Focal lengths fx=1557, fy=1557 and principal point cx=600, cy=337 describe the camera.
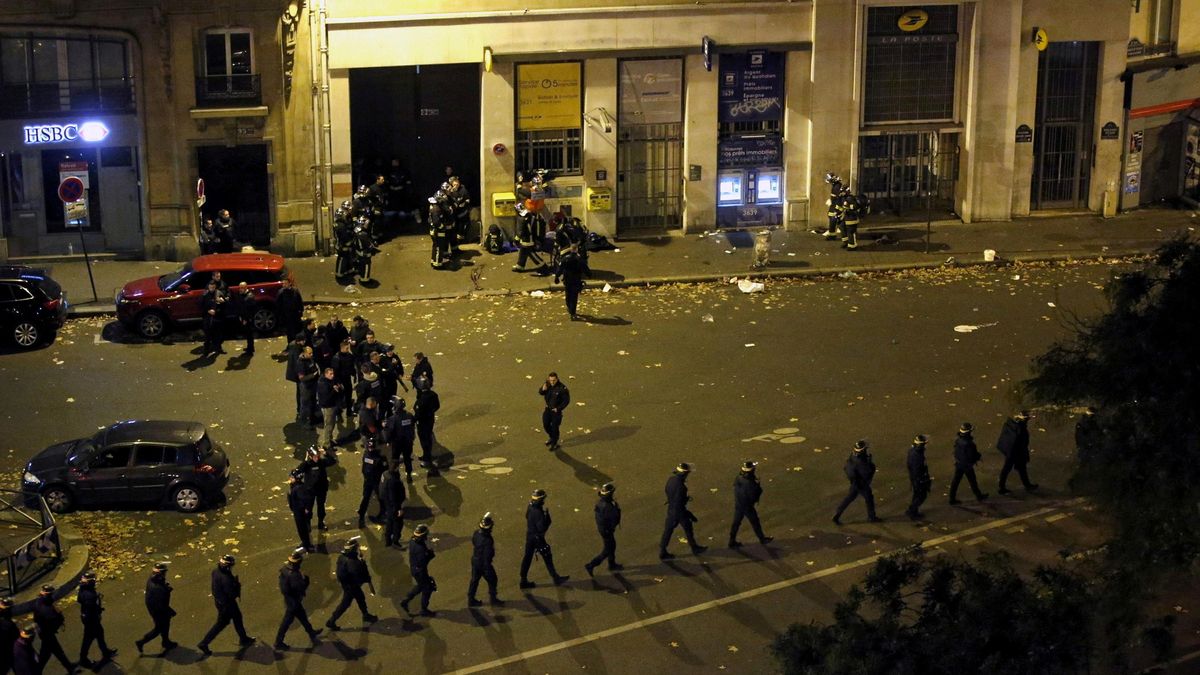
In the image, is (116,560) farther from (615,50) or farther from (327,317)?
(615,50)

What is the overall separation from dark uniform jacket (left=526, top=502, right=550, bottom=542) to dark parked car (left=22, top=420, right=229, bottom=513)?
5.16 m

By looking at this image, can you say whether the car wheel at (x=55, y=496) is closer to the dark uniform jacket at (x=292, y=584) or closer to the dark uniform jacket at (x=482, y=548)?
the dark uniform jacket at (x=292, y=584)

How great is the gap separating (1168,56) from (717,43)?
1108cm

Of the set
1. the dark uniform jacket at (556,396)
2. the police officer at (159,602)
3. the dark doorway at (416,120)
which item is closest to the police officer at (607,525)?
the dark uniform jacket at (556,396)

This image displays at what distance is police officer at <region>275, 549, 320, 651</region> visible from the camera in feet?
55.8

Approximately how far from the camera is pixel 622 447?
22953 millimetres

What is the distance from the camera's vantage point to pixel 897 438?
23.2 meters

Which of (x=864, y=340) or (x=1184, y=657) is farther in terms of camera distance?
(x=864, y=340)

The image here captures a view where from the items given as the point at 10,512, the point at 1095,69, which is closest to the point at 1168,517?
the point at 10,512

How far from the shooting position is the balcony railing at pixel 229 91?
33.8m

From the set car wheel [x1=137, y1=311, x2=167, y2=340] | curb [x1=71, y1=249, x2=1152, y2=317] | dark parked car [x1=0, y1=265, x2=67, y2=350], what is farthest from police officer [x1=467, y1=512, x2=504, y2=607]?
curb [x1=71, y1=249, x2=1152, y2=317]

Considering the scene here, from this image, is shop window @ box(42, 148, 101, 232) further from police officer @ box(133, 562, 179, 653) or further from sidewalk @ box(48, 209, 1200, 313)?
police officer @ box(133, 562, 179, 653)

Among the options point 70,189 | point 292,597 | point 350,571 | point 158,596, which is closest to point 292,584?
point 292,597

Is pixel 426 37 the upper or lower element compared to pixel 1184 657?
upper
